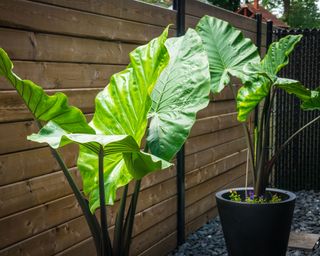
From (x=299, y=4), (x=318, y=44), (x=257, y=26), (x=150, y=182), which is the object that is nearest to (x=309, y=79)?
(x=318, y=44)

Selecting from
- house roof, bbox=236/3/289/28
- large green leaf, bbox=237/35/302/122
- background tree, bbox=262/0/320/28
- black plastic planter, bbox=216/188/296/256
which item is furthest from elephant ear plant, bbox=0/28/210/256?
background tree, bbox=262/0/320/28

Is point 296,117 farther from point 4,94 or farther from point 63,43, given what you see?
point 4,94

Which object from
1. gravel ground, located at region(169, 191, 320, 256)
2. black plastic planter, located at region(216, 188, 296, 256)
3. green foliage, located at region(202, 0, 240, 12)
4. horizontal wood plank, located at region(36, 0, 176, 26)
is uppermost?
green foliage, located at region(202, 0, 240, 12)

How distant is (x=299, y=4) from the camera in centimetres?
2562

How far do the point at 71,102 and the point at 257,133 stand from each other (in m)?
1.27

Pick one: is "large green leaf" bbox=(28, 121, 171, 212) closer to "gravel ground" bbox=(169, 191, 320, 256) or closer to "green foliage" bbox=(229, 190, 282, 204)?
"green foliage" bbox=(229, 190, 282, 204)

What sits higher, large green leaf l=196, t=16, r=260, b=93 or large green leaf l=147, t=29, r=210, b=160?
large green leaf l=196, t=16, r=260, b=93

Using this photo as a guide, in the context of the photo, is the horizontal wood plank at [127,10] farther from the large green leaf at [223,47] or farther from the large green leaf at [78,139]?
the large green leaf at [78,139]

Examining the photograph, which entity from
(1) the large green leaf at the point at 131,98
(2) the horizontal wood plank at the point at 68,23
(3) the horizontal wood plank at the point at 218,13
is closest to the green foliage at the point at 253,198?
(2) the horizontal wood plank at the point at 68,23

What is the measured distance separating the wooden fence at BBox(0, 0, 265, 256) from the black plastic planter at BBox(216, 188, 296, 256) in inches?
15.9

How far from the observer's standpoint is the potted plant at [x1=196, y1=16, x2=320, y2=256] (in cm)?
261

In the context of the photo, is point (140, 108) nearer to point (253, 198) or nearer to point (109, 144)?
point (109, 144)

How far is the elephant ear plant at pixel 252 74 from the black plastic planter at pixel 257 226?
0.22 metres

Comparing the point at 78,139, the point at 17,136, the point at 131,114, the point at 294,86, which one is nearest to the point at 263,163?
the point at 294,86
